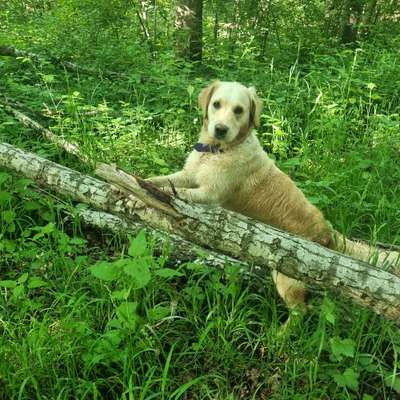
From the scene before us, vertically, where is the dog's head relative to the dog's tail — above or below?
above

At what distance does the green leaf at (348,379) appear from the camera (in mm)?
2127

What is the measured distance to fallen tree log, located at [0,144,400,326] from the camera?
215 cm

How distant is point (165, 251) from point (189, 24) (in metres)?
5.71

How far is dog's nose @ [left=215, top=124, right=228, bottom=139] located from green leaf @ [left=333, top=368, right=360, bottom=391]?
Answer: 70.0 inches

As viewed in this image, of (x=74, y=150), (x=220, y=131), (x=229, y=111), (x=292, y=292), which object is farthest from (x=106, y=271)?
(x=74, y=150)

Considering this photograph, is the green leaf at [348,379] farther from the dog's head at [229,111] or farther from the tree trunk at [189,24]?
the tree trunk at [189,24]

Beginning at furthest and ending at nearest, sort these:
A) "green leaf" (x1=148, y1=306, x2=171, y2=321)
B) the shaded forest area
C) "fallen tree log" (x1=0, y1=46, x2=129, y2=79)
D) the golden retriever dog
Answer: "fallen tree log" (x1=0, y1=46, x2=129, y2=79), the golden retriever dog, "green leaf" (x1=148, y1=306, x2=171, y2=321), the shaded forest area

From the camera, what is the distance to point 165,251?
277 cm

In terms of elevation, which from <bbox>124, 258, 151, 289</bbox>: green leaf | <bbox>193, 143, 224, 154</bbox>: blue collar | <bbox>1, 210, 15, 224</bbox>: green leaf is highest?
<bbox>193, 143, 224, 154</bbox>: blue collar

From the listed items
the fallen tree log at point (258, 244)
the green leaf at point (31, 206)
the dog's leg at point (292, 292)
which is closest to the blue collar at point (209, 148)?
the fallen tree log at point (258, 244)

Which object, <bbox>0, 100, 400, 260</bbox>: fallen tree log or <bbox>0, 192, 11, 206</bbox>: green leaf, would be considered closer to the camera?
<bbox>0, 100, 400, 260</bbox>: fallen tree log

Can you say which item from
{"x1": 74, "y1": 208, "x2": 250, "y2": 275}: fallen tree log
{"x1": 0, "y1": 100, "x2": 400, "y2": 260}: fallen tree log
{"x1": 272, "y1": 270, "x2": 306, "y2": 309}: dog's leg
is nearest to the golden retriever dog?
{"x1": 0, "y1": 100, "x2": 400, "y2": 260}: fallen tree log

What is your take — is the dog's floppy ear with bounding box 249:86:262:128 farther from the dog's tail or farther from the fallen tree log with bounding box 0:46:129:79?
the fallen tree log with bounding box 0:46:129:79

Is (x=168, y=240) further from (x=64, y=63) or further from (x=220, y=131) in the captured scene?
(x=64, y=63)
